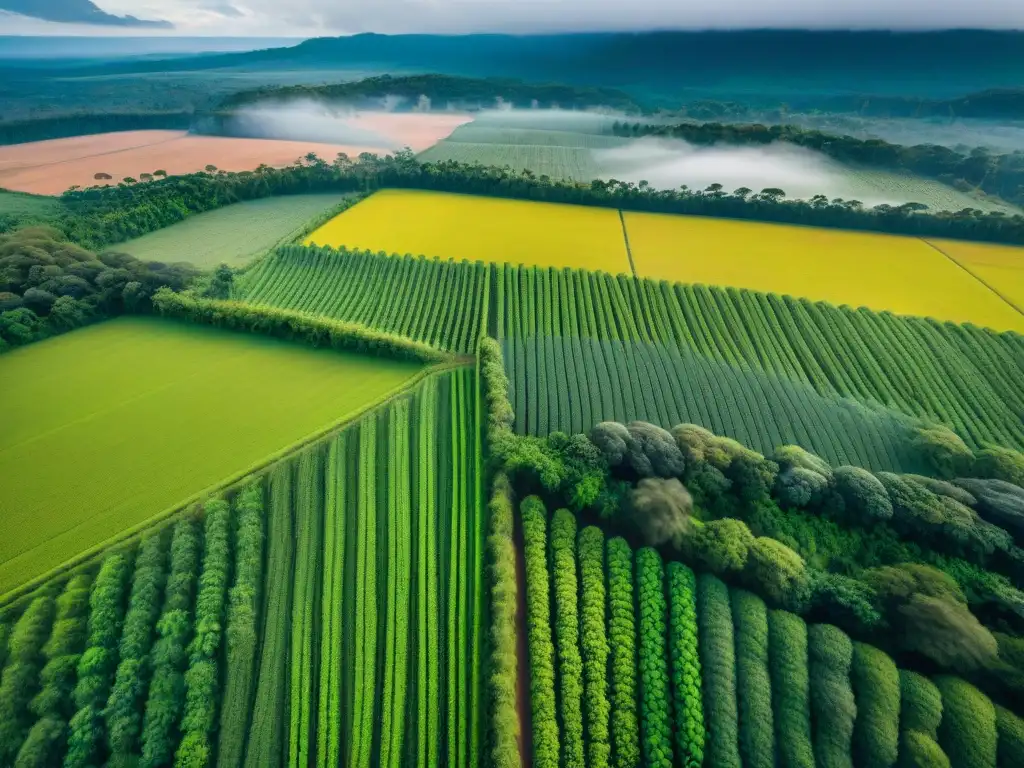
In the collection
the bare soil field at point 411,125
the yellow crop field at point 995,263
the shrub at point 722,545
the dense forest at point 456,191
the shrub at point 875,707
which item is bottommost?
the shrub at point 875,707

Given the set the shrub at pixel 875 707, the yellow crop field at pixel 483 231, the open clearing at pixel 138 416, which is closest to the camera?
the shrub at pixel 875 707

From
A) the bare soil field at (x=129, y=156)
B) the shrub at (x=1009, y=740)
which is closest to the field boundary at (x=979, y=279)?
the shrub at (x=1009, y=740)

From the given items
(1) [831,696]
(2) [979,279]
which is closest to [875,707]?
(1) [831,696]

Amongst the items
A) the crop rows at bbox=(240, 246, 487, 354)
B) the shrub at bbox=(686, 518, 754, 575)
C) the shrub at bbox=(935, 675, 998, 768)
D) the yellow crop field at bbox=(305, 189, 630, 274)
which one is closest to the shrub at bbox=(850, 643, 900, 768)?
the shrub at bbox=(935, 675, 998, 768)

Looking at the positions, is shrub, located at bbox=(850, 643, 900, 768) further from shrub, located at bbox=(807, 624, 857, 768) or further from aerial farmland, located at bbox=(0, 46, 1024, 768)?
shrub, located at bbox=(807, 624, 857, 768)

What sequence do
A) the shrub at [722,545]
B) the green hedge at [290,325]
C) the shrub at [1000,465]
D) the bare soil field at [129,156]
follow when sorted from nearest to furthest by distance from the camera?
the shrub at [722,545] → the shrub at [1000,465] → the green hedge at [290,325] → the bare soil field at [129,156]

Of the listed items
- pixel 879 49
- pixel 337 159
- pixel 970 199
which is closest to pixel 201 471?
pixel 337 159

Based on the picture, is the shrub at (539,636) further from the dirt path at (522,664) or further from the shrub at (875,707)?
the shrub at (875,707)

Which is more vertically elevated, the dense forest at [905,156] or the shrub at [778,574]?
the dense forest at [905,156]
